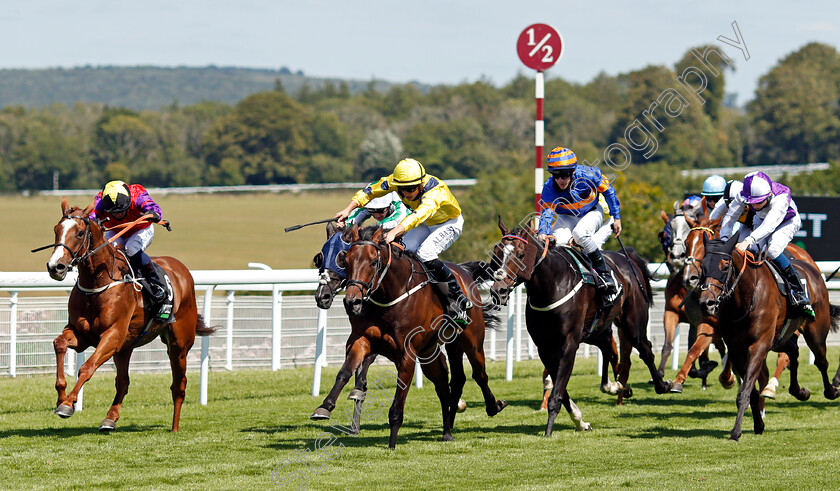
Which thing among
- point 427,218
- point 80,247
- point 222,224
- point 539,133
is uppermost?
point 539,133

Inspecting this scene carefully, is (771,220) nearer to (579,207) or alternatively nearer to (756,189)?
(756,189)

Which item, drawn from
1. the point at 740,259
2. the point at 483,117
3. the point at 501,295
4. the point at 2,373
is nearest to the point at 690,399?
the point at 740,259

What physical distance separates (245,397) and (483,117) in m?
55.1

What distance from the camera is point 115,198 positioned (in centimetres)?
693

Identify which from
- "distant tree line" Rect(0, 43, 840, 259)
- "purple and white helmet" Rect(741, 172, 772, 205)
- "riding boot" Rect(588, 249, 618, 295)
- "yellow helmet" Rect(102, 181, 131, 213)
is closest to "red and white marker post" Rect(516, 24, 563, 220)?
"riding boot" Rect(588, 249, 618, 295)

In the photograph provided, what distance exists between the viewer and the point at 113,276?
6699 mm

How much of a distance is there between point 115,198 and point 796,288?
4.69 m

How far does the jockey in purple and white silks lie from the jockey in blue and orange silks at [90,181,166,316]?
3.92m

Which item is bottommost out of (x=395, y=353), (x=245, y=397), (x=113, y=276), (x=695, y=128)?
(x=245, y=397)

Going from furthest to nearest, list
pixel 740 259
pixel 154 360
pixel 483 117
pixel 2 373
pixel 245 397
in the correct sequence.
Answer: pixel 483 117 < pixel 154 360 < pixel 2 373 < pixel 245 397 < pixel 740 259

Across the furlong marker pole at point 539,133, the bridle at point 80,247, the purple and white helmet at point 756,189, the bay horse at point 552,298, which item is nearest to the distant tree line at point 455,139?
the furlong marker pole at point 539,133

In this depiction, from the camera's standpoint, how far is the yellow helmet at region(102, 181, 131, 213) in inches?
273

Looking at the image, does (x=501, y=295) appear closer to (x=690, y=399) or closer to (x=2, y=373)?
(x=690, y=399)

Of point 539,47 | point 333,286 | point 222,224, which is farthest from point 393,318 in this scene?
point 222,224
